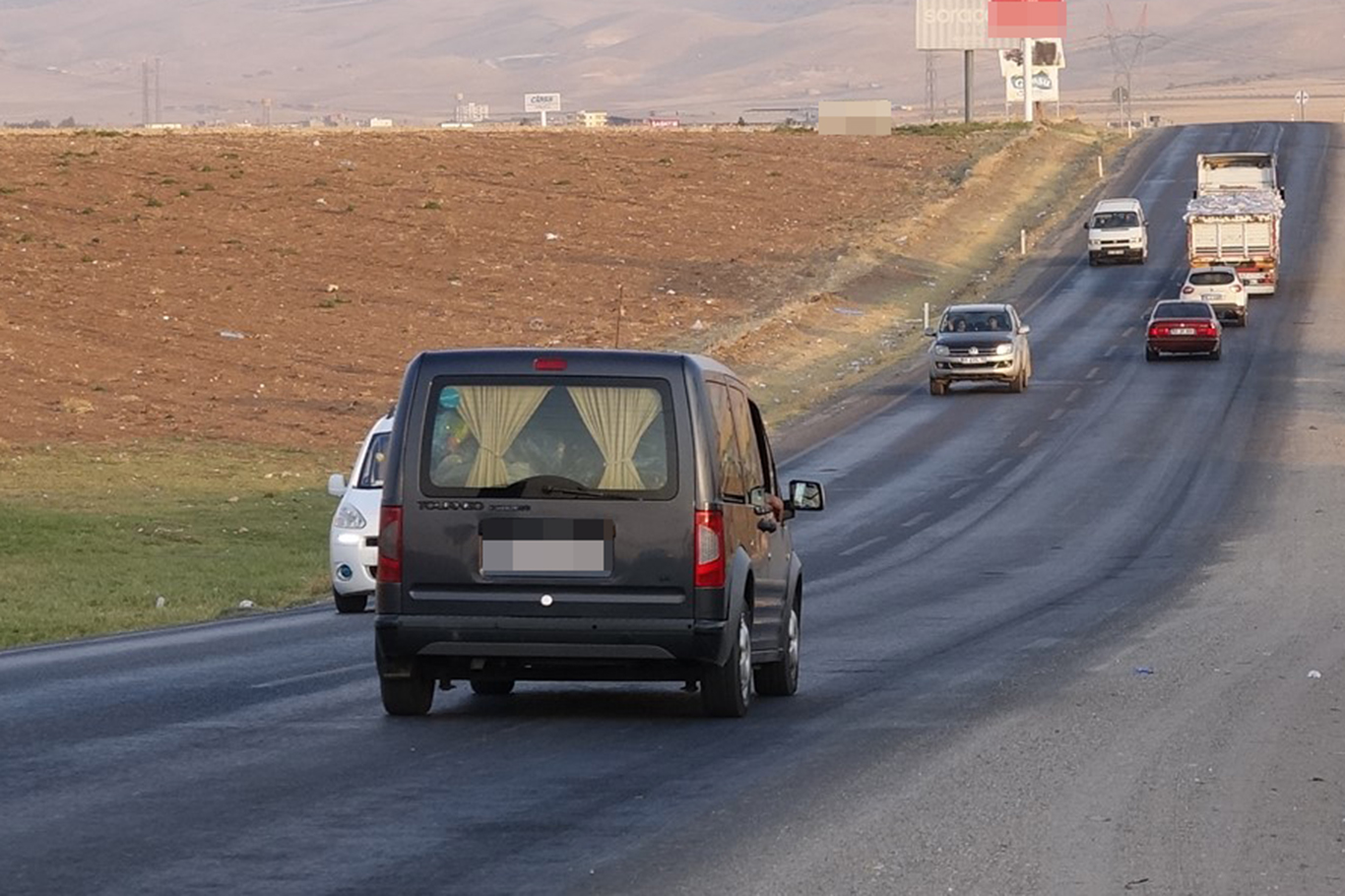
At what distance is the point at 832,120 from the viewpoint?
126 metres

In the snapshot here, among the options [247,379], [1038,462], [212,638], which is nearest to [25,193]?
[247,379]

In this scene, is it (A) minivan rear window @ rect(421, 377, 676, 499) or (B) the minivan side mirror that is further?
(B) the minivan side mirror

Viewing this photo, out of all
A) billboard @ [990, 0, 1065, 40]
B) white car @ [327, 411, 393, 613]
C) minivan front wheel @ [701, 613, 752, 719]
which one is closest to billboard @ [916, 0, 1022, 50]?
billboard @ [990, 0, 1065, 40]

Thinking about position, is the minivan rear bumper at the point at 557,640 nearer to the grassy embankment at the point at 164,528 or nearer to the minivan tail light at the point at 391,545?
the minivan tail light at the point at 391,545

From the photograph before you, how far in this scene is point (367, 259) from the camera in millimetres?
64062

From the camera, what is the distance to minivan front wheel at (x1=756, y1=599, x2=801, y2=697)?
14.2 metres

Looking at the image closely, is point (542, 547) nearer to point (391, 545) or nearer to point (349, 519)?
point (391, 545)

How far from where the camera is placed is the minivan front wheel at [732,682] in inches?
504

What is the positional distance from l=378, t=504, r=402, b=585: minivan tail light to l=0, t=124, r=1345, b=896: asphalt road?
32.2 inches

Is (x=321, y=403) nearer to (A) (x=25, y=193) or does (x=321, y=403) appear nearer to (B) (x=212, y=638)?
(B) (x=212, y=638)

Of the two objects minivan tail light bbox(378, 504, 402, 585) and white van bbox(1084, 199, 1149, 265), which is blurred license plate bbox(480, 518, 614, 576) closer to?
minivan tail light bbox(378, 504, 402, 585)

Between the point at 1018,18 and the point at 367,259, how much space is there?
83358mm

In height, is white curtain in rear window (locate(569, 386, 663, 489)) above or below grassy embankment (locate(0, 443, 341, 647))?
above

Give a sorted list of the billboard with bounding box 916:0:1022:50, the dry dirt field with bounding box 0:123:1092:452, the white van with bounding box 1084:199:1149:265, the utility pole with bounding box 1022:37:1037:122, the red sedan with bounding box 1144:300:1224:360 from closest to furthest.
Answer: the dry dirt field with bounding box 0:123:1092:452
the red sedan with bounding box 1144:300:1224:360
the white van with bounding box 1084:199:1149:265
the utility pole with bounding box 1022:37:1037:122
the billboard with bounding box 916:0:1022:50
